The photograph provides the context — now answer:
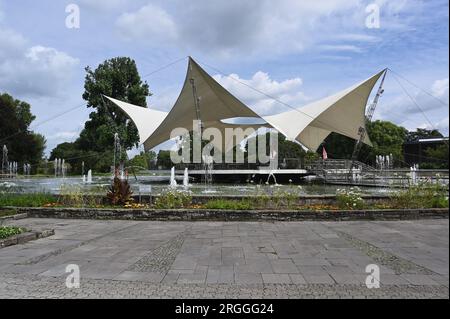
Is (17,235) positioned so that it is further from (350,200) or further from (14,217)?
(350,200)

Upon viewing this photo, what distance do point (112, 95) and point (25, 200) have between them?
109 ft

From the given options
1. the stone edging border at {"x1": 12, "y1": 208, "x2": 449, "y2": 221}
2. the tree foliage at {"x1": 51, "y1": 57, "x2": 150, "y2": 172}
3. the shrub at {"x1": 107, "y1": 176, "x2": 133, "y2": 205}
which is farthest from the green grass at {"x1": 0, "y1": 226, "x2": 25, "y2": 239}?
the tree foliage at {"x1": 51, "y1": 57, "x2": 150, "y2": 172}

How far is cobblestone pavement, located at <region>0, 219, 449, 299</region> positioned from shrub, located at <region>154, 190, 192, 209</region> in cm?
209

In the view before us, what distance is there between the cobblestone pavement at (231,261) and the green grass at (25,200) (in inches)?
116

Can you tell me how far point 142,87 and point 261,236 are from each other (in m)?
38.6

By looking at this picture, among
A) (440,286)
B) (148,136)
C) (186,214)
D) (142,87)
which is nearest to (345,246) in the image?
(440,286)

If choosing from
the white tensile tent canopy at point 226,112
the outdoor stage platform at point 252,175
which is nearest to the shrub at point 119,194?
the white tensile tent canopy at point 226,112

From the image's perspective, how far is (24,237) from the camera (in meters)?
7.39

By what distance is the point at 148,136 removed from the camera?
103 ft

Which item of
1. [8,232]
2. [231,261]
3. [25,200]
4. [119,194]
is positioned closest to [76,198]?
[119,194]

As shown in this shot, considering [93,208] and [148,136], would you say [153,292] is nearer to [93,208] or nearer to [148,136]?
[93,208]

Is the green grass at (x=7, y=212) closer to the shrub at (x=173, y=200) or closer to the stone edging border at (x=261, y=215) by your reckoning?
the stone edging border at (x=261, y=215)

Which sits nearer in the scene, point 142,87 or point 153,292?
point 153,292
